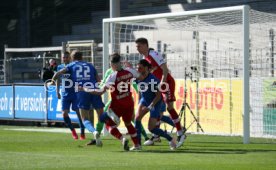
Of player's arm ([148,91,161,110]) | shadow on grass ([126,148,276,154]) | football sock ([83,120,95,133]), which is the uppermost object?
player's arm ([148,91,161,110])

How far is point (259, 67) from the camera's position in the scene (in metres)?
21.0

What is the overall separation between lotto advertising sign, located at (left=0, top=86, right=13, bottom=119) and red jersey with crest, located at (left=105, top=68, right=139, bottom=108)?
1304 cm

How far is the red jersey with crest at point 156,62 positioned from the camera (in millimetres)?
15824

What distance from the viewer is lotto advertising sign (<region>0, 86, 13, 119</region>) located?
2720 centimetres

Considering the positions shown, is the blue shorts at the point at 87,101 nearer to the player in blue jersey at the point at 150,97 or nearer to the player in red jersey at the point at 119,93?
the player in blue jersey at the point at 150,97

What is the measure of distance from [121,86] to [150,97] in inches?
39.2

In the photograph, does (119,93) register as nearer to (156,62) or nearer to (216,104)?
(156,62)

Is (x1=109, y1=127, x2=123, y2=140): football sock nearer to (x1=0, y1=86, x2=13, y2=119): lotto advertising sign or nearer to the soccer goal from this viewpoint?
the soccer goal

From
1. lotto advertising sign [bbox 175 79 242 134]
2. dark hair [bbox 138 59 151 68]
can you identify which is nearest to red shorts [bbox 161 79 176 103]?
dark hair [bbox 138 59 151 68]

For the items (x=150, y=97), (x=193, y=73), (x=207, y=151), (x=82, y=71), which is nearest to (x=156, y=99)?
(x=150, y=97)

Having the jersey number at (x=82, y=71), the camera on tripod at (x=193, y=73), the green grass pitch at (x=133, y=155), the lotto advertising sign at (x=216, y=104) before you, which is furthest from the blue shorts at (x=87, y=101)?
the lotto advertising sign at (x=216, y=104)

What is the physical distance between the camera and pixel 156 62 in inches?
625

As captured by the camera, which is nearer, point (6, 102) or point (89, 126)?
point (89, 126)

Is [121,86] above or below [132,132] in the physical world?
above
